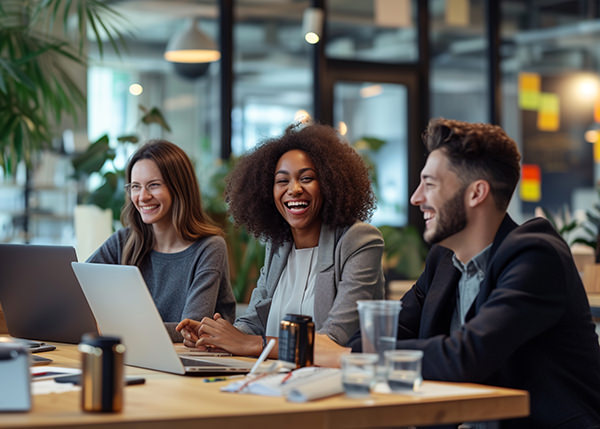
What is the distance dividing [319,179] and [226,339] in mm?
634

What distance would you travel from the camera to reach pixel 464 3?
7.42 meters

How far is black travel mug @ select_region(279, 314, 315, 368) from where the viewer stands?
1.87 metres

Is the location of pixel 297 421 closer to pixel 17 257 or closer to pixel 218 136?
pixel 17 257

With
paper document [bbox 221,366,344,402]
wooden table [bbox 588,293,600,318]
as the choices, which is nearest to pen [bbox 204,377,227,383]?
paper document [bbox 221,366,344,402]

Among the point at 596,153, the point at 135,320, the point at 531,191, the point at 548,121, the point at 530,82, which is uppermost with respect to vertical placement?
the point at 530,82

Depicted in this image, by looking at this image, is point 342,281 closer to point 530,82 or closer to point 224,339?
point 224,339

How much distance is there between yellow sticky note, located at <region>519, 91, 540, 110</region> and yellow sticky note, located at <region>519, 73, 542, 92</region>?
0.12 ft

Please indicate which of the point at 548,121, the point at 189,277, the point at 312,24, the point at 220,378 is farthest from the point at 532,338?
the point at 548,121

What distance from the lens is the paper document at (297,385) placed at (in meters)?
1.53

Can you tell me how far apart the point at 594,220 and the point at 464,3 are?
3.91 m

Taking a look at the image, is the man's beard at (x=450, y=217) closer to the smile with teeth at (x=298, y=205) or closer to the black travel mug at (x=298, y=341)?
the black travel mug at (x=298, y=341)

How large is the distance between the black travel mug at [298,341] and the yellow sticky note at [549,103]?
6.39 metres

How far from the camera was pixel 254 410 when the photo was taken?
1.43 m

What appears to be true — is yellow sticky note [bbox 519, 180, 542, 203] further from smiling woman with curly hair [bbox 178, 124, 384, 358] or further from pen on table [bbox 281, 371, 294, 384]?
pen on table [bbox 281, 371, 294, 384]
